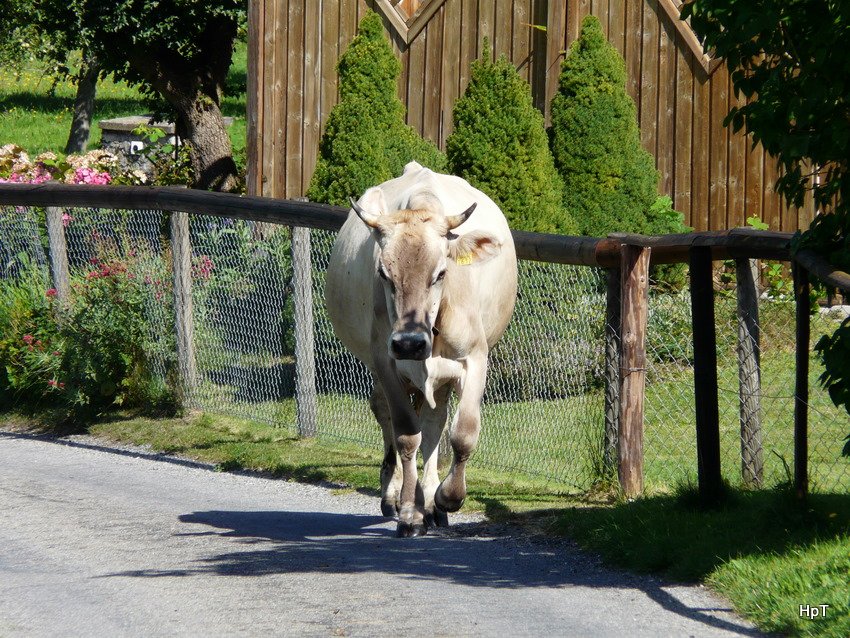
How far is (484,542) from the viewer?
6.86 meters

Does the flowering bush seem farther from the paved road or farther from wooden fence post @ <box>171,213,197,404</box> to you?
the paved road

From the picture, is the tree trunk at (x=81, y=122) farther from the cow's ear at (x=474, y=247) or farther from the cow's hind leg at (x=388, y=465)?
the cow's ear at (x=474, y=247)

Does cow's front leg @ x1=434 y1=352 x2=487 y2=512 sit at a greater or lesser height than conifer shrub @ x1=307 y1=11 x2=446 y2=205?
lesser

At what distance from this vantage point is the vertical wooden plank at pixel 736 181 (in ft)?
41.1

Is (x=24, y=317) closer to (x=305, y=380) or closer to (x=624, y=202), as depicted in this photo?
(x=305, y=380)

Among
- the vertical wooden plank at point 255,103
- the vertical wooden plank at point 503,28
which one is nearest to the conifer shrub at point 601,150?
the vertical wooden plank at point 503,28

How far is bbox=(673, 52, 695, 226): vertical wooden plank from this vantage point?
12656mm

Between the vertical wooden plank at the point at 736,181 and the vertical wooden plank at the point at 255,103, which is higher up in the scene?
the vertical wooden plank at the point at 255,103

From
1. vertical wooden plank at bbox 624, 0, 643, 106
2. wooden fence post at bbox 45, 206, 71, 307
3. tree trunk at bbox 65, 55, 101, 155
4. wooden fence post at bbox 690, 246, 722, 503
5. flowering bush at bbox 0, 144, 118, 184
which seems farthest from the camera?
tree trunk at bbox 65, 55, 101, 155

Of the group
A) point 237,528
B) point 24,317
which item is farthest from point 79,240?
point 237,528

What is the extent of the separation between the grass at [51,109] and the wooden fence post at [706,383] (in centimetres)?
2578

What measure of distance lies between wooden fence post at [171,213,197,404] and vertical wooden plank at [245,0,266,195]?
407cm

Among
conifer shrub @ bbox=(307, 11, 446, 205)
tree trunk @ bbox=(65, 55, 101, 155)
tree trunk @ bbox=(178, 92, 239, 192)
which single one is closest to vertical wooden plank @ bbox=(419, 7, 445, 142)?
conifer shrub @ bbox=(307, 11, 446, 205)

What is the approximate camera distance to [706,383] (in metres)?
6.51
